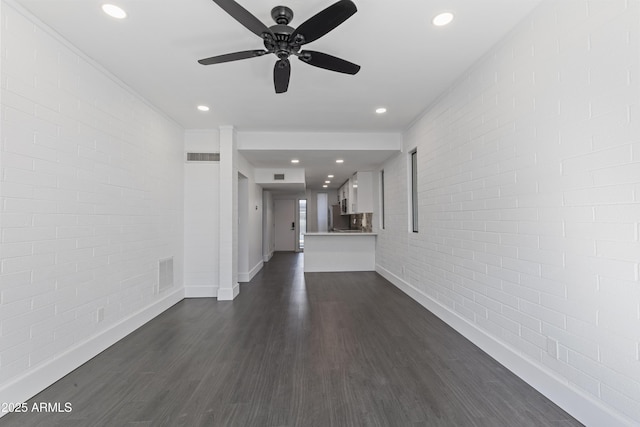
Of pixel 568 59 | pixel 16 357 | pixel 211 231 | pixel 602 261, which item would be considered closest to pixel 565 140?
pixel 568 59

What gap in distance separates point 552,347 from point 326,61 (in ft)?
8.39

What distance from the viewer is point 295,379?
215 cm

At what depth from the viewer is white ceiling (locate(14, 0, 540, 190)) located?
6.52 ft

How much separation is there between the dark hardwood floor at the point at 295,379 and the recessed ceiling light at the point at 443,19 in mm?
2682

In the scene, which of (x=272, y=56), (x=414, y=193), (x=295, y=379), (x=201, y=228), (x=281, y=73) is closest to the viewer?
(x=295, y=379)

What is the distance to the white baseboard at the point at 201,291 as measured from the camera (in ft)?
14.6

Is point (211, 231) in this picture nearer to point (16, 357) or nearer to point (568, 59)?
point (16, 357)

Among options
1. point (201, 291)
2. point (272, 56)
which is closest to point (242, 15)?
point (272, 56)

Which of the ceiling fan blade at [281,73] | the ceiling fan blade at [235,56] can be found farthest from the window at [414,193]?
the ceiling fan blade at [235,56]

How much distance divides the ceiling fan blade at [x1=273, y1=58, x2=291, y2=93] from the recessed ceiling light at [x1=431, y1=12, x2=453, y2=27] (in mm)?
1137

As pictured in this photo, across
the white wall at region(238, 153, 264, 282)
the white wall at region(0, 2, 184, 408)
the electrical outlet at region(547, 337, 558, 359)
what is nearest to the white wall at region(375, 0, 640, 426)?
the electrical outlet at region(547, 337, 558, 359)

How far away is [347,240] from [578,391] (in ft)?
16.4

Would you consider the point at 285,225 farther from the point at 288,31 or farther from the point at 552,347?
the point at 552,347

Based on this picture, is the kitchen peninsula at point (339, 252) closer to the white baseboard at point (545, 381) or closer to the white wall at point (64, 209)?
the white baseboard at point (545, 381)
